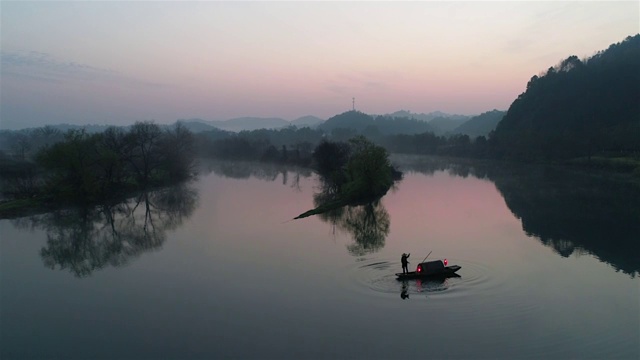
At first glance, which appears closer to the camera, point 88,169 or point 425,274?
point 425,274

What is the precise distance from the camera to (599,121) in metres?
56.7

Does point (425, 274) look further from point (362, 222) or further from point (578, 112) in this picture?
point (578, 112)

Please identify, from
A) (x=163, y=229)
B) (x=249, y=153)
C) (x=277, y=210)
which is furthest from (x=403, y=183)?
(x=249, y=153)

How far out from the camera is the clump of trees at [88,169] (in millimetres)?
27453

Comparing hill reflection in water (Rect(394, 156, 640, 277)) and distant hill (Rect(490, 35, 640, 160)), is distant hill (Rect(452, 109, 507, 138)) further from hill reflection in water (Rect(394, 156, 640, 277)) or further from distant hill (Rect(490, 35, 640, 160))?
hill reflection in water (Rect(394, 156, 640, 277))

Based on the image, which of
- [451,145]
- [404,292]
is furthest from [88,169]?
[451,145]

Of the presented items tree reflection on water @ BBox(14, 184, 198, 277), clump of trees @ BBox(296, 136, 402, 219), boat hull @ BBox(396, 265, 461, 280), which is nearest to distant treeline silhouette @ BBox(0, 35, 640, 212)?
tree reflection on water @ BBox(14, 184, 198, 277)

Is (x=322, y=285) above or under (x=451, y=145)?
under

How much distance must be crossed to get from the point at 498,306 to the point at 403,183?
27.8 meters

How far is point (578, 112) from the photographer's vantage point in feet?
198

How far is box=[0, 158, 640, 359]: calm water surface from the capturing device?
930 centimetres

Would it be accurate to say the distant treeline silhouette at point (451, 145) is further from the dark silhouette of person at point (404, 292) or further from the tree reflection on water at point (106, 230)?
the dark silhouette of person at point (404, 292)

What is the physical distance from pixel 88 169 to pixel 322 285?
2177 centimetres

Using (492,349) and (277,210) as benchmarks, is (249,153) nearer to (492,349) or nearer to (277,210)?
(277,210)
